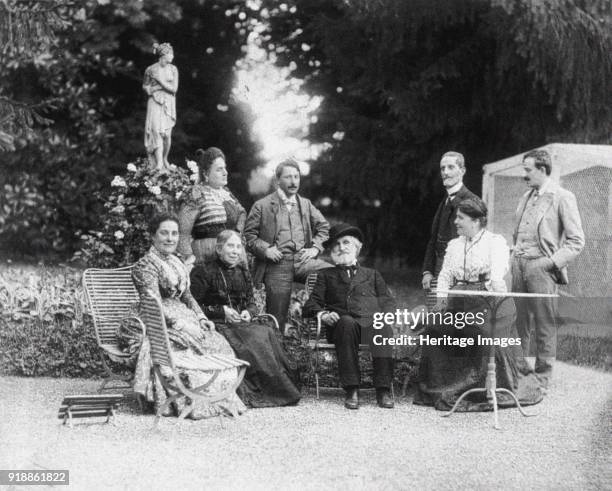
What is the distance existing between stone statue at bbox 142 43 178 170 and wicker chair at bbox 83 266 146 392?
262 centimetres

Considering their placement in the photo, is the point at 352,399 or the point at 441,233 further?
the point at 441,233

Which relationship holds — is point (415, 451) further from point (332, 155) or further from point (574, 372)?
point (332, 155)

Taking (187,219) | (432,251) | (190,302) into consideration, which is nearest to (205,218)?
(187,219)

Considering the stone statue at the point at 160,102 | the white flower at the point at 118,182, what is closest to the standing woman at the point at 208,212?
the white flower at the point at 118,182

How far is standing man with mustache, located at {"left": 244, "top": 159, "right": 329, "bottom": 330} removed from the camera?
715 cm

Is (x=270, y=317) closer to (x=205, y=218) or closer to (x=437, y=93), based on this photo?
(x=205, y=218)

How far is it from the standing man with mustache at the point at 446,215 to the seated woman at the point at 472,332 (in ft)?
1.36

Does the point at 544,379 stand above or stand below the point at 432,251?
below

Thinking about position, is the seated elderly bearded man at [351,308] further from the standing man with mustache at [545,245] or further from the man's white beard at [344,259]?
the standing man with mustache at [545,245]

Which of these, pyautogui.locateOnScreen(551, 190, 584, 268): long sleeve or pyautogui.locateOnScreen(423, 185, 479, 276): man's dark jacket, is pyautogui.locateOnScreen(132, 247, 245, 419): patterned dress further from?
pyautogui.locateOnScreen(551, 190, 584, 268): long sleeve

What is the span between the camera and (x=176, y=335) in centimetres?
600

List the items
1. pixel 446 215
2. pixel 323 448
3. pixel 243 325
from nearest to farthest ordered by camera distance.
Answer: pixel 323 448 → pixel 243 325 → pixel 446 215

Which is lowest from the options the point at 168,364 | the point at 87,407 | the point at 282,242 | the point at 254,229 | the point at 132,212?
the point at 87,407

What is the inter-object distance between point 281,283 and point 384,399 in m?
1.37
